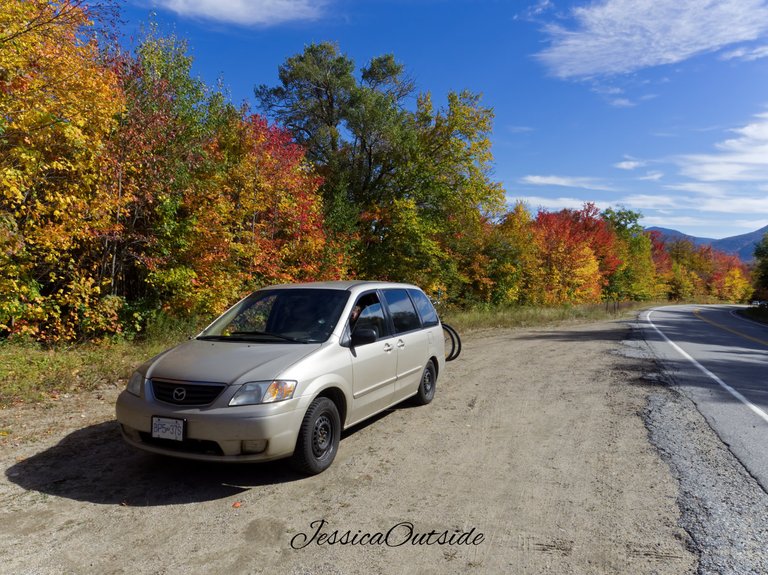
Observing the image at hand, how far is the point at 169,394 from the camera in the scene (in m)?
4.30

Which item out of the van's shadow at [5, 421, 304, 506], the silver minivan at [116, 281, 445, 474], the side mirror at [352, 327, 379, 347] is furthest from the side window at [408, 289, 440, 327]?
the van's shadow at [5, 421, 304, 506]

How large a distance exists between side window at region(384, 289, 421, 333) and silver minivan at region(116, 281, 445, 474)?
3cm

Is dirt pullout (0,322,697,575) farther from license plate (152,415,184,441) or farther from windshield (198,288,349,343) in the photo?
windshield (198,288,349,343)

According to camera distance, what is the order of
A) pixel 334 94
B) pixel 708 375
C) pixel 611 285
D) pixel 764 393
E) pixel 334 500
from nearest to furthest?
pixel 334 500
pixel 764 393
pixel 708 375
pixel 334 94
pixel 611 285

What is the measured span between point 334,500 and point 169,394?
1658mm

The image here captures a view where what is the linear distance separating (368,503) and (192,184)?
989 centimetres

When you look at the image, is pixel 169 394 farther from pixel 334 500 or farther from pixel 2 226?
pixel 2 226

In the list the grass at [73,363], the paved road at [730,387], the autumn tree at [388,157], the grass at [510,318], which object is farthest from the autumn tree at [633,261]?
the grass at [73,363]

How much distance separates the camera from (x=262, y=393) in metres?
4.13

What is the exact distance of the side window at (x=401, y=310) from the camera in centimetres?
637

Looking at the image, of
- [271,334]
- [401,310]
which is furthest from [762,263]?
[271,334]

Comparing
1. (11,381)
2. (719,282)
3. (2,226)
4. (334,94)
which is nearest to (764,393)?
(11,381)

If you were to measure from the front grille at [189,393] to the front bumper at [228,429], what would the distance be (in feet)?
0.22

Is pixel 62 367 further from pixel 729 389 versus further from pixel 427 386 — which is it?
pixel 729 389
